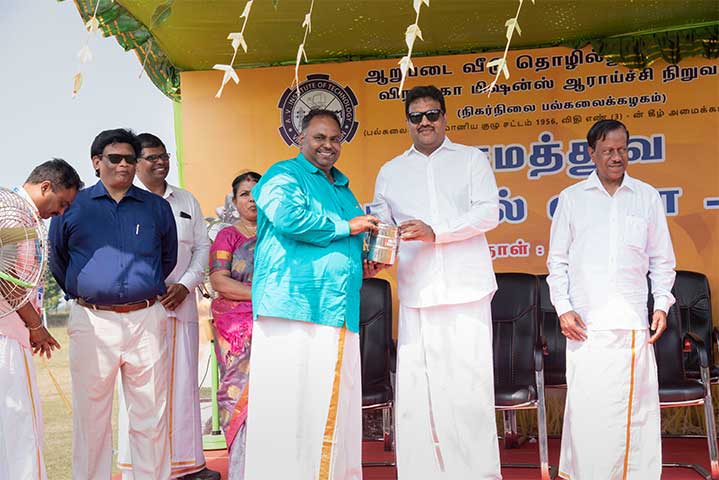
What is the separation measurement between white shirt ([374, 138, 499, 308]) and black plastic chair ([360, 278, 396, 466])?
136 centimetres

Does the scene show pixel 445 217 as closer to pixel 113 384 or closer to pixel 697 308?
pixel 113 384

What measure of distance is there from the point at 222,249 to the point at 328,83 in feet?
7.29

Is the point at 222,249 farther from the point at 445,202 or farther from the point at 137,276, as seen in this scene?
the point at 445,202

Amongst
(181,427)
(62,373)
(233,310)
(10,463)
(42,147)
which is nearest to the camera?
(10,463)

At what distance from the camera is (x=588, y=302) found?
14.2 ft

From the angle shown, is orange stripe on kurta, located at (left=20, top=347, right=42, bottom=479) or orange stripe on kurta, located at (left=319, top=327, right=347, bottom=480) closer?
orange stripe on kurta, located at (left=20, top=347, right=42, bottom=479)

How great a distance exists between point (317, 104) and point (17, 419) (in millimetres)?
3651

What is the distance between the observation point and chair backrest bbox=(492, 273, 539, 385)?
573 centimetres

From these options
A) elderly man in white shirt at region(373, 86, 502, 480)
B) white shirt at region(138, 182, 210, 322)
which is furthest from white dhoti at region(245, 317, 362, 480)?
white shirt at region(138, 182, 210, 322)

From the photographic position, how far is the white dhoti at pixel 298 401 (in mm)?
3908

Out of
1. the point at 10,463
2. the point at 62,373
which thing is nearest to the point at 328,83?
the point at 10,463

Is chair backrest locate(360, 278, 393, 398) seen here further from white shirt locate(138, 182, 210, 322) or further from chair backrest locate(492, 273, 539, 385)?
white shirt locate(138, 182, 210, 322)

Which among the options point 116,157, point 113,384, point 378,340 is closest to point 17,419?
point 113,384

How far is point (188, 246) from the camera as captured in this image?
543cm
